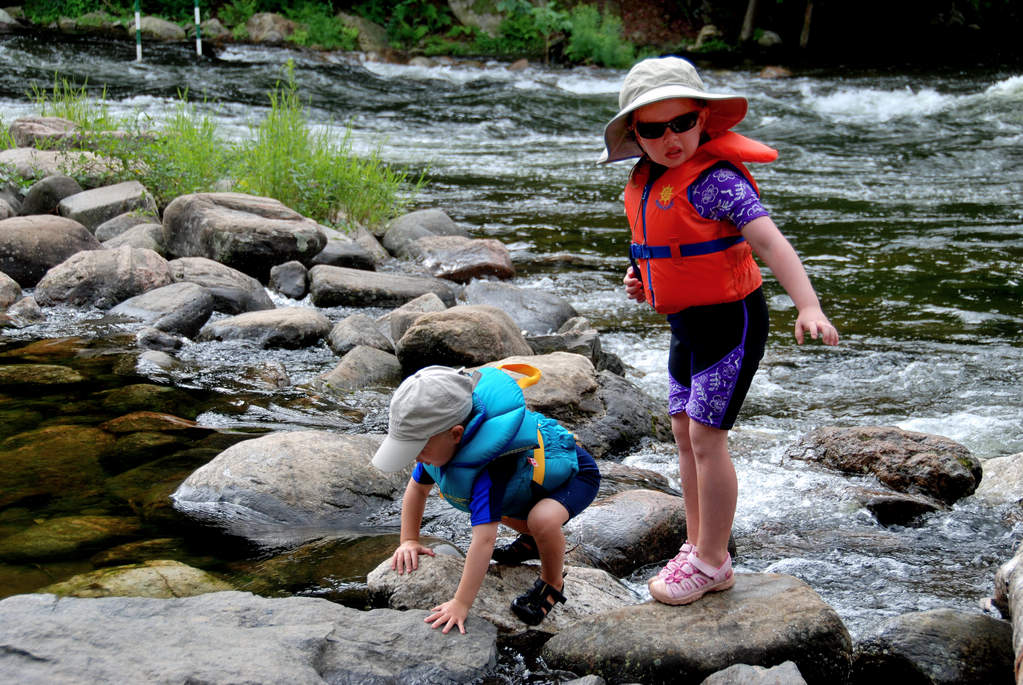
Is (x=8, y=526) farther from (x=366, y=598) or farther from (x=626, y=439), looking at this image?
(x=626, y=439)

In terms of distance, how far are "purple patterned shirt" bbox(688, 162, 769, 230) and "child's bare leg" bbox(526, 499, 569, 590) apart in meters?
1.00

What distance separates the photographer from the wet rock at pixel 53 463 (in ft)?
13.2

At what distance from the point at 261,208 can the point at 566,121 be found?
33.5 ft

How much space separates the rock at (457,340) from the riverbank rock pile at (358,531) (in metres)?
0.01

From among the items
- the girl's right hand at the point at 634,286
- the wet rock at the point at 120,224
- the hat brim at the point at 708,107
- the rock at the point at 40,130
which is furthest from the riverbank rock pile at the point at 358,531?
the rock at the point at 40,130

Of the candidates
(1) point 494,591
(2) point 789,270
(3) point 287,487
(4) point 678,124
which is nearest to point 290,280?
(3) point 287,487

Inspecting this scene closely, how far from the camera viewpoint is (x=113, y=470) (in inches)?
168

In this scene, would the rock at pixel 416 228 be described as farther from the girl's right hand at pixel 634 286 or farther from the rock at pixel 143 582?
the girl's right hand at pixel 634 286

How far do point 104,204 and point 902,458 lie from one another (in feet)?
22.3

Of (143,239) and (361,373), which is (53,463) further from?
(143,239)

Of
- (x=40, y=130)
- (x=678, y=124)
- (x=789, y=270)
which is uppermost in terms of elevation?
(x=678, y=124)

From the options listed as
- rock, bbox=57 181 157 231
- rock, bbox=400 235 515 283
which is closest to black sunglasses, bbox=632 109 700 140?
rock, bbox=400 235 515 283

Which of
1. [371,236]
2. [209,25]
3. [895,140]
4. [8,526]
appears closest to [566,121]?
[895,140]

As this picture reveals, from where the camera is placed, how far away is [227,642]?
2.61 metres
